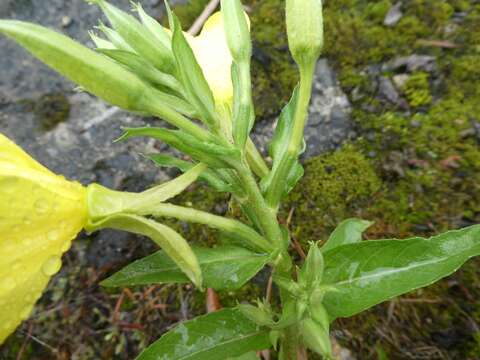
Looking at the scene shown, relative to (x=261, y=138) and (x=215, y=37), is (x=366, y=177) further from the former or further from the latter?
(x=215, y=37)

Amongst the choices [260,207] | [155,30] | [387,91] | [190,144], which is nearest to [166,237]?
[190,144]

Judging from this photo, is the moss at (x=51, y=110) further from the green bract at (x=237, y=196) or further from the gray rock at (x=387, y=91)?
the gray rock at (x=387, y=91)

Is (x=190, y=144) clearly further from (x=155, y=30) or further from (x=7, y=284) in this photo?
(x=7, y=284)

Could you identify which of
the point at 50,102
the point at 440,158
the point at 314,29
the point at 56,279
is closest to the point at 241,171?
the point at 314,29

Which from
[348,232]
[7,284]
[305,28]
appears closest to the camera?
[7,284]

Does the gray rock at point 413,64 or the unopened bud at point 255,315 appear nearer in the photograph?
the unopened bud at point 255,315

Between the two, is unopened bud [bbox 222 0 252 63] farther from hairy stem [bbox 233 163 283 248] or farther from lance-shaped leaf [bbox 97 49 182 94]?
hairy stem [bbox 233 163 283 248]

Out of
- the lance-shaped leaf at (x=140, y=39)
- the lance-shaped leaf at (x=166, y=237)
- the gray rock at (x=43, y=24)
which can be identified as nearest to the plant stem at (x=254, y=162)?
the lance-shaped leaf at (x=140, y=39)
